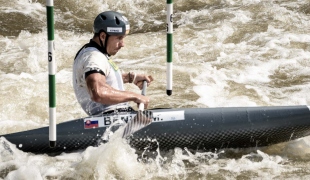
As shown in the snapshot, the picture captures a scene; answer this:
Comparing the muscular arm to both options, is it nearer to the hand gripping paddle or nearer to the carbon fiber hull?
the hand gripping paddle

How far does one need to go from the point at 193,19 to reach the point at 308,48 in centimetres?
214

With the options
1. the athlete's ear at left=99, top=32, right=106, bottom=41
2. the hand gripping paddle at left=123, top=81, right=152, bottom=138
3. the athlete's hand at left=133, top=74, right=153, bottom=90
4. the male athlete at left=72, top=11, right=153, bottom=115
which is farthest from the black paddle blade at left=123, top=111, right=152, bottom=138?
the athlete's ear at left=99, top=32, right=106, bottom=41

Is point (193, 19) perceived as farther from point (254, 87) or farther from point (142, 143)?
point (142, 143)

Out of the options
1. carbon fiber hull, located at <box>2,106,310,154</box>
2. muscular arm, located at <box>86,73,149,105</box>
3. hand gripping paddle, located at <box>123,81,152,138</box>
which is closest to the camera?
muscular arm, located at <box>86,73,149,105</box>

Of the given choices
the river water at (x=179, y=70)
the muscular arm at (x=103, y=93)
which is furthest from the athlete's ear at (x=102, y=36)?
the river water at (x=179, y=70)

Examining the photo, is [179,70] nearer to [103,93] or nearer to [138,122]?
[138,122]

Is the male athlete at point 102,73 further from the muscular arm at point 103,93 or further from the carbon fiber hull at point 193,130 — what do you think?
the carbon fiber hull at point 193,130

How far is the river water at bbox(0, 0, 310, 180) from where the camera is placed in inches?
195

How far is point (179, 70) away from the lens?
842 centimetres

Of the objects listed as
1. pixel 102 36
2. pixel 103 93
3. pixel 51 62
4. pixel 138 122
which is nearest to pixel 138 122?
pixel 138 122

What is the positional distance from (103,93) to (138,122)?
0.41 metres

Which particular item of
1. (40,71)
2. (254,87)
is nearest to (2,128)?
(40,71)

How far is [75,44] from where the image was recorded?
9.49 meters

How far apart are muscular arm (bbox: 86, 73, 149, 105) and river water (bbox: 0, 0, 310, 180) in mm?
376
